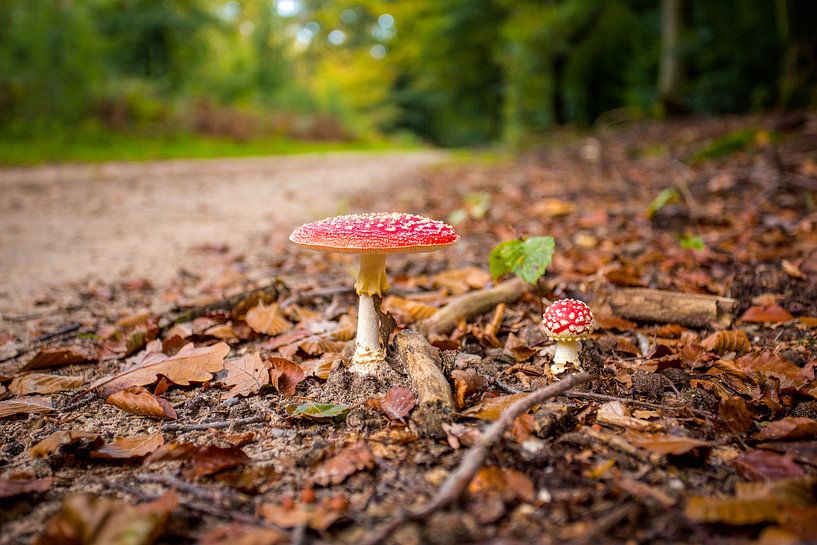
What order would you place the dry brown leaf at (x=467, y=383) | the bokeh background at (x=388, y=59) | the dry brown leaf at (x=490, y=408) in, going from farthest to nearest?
the bokeh background at (x=388, y=59) → the dry brown leaf at (x=467, y=383) → the dry brown leaf at (x=490, y=408)

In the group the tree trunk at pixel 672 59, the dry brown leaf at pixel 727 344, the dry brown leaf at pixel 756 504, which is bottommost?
the dry brown leaf at pixel 756 504

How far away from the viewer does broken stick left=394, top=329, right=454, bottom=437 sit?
1730 millimetres

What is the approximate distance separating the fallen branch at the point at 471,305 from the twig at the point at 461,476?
2.77ft

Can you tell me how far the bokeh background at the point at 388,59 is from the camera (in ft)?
32.6

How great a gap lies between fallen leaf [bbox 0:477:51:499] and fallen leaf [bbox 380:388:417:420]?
3.32 ft

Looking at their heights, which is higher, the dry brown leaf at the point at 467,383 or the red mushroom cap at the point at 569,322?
the red mushroom cap at the point at 569,322

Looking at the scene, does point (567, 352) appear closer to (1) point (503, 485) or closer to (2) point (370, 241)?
(1) point (503, 485)

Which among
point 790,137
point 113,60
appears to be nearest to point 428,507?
point 790,137

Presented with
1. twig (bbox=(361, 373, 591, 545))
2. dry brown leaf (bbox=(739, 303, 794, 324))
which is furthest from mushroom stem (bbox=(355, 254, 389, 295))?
dry brown leaf (bbox=(739, 303, 794, 324))

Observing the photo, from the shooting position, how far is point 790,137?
5.65 meters

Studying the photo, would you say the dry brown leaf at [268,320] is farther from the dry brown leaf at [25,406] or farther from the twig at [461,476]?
the twig at [461,476]

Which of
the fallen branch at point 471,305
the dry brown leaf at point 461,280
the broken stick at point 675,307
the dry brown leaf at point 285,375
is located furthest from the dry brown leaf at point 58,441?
the broken stick at point 675,307

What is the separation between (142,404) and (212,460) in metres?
0.53

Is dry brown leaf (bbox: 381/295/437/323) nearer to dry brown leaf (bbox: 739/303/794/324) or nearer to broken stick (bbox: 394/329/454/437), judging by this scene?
broken stick (bbox: 394/329/454/437)
